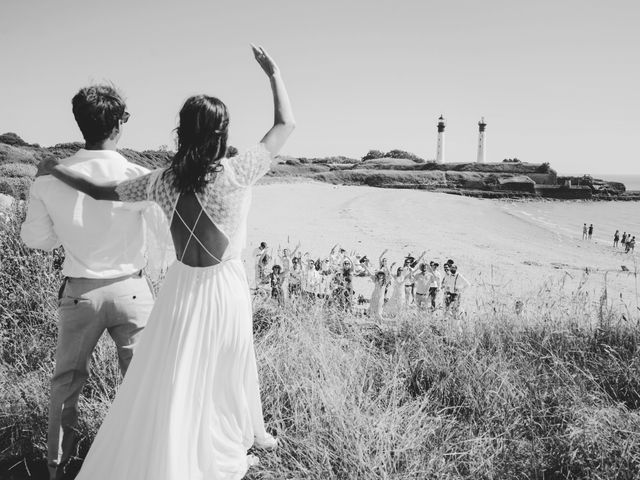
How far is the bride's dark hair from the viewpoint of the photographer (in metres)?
1.84

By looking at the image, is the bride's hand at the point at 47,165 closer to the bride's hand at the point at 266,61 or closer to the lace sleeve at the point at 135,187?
the lace sleeve at the point at 135,187

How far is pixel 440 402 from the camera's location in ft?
9.23

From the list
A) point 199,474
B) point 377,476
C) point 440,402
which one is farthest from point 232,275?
point 440,402

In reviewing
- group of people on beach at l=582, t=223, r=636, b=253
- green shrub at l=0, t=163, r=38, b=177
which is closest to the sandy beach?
group of people on beach at l=582, t=223, r=636, b=253

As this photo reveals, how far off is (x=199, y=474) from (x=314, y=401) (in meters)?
0.72

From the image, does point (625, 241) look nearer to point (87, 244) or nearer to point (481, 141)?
point (87, 244)

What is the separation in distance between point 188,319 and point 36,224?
2.97 ft

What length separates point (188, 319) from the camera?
6.59ft

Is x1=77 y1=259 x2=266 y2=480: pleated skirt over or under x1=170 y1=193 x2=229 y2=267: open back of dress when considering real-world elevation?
under

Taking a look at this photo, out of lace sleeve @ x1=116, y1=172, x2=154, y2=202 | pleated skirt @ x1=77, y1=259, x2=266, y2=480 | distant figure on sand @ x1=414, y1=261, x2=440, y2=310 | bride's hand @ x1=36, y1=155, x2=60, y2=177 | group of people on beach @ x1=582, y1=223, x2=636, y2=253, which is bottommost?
group of people on beach @ x1=582, y1=223, x2=636, y2=253

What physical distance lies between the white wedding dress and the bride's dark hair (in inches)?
2.3

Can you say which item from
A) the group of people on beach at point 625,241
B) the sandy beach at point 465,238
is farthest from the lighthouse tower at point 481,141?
the group of people on beach at point 625,241

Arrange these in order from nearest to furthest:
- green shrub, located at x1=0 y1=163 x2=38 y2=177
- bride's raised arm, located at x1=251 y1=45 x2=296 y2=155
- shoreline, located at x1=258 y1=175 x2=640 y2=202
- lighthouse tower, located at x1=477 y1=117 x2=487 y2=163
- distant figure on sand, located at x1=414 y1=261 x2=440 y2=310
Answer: bride's raised arm, located at x1=251 y1=45 x2=296 y2=155
distant figure on sand, located at x1=414 y1=261 x2=440 y2=310
green shrub, located at x1=0 y1=163 x2=38 y2=177
shoreline, located at x1=258 y1=175 x2=640 y2=202
lighthouse tower, located at x1=477 y1=117 x2=487 y2=163

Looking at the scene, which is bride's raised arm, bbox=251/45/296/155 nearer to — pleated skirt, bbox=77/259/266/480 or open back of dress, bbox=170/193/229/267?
open back of dress, bbox=170/193/229/267
